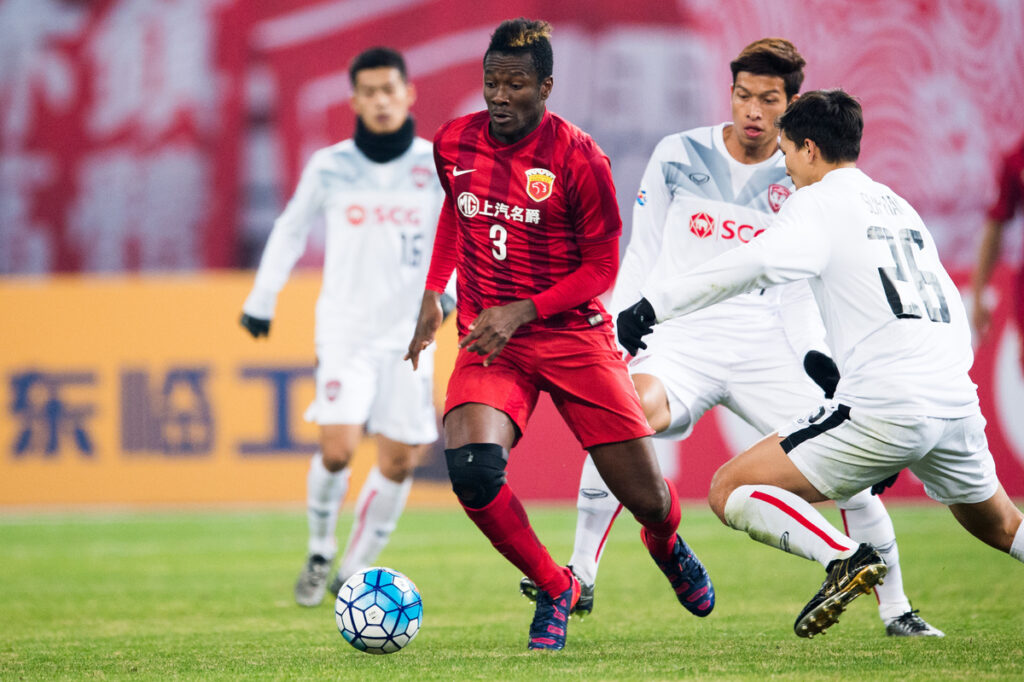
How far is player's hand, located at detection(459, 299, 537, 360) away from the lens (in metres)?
4.68

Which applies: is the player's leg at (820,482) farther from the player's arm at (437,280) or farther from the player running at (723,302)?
the player's arm at (437,280)

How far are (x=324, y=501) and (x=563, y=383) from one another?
2331 millimetres

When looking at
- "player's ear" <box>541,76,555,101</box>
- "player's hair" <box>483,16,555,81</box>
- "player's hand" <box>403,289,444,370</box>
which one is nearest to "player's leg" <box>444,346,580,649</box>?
"player's hand" <box>403,289,444,370</box>

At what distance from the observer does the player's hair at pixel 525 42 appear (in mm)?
4703

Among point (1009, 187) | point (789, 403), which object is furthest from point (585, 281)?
point (1009, 187)

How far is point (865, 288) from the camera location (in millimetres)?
4355

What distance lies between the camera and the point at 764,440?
188 inches

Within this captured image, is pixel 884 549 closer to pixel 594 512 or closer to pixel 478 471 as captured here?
pixel 594 512

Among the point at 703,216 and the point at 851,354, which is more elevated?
the point at 703,216

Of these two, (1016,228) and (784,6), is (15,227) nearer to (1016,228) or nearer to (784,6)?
(784,6)

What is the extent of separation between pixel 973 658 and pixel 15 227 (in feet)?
45.9

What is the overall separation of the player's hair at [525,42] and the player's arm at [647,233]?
1.06 m

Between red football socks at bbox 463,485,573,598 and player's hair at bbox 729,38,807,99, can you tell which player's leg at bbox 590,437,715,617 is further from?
player's hair at bbox 729,38,807,99

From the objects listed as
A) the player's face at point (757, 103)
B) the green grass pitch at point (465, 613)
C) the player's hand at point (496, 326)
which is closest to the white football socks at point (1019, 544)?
the green grass pitch at point (465, 613)
